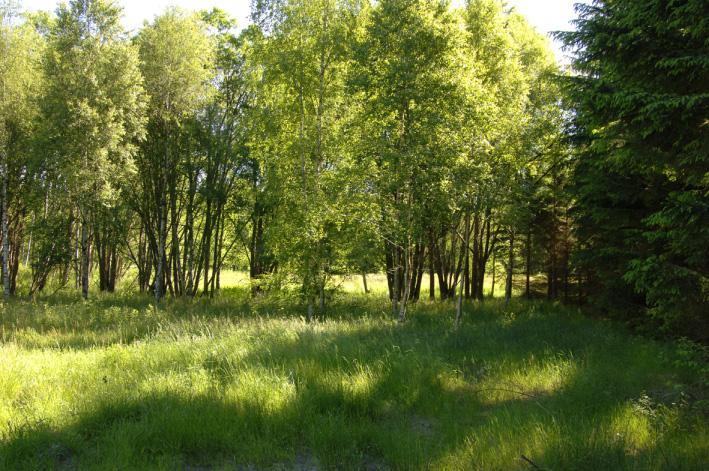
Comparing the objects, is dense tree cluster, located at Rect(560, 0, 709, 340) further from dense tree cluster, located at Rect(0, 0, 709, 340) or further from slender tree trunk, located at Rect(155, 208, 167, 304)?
slender tree trunk, located at Rect(155, 208, 167, 304)

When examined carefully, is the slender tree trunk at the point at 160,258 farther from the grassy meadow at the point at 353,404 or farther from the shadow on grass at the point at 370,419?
the shadow on grass at the point at 370,419

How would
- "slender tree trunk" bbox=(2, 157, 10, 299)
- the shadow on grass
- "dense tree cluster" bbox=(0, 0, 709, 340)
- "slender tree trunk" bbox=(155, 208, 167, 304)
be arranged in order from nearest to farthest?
1. the shadow on grass
2. "dense tree cluster" bbox=(0, 0, 709, 340)
3. "slender tree trunk" bbox=(2, 157, 10, 299)
4. "slender tree trunk" bbox=(155, 208, 167, 304)

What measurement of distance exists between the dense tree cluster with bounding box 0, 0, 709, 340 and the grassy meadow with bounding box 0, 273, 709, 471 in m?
1.80

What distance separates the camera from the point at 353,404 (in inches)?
215

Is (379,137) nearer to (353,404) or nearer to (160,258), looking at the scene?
(353,404)

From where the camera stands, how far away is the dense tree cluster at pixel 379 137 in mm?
6383

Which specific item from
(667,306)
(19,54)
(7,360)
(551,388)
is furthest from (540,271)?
(19,54)

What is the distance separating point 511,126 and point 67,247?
1834 centimetres

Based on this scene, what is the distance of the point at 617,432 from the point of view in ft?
15.0

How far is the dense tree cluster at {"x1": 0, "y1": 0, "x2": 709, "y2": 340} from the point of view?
6.38 meters

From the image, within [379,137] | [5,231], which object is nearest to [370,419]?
[379,137]

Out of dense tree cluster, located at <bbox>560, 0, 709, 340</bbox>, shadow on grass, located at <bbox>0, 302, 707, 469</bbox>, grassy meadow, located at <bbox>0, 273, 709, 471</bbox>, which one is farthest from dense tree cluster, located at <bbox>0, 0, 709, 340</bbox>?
shadow on grass, located at <bbox>0, 302, 707, 469</bbox>

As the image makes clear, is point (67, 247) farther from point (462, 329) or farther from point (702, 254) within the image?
point (702, 254)

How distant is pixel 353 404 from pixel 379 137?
7404mm
